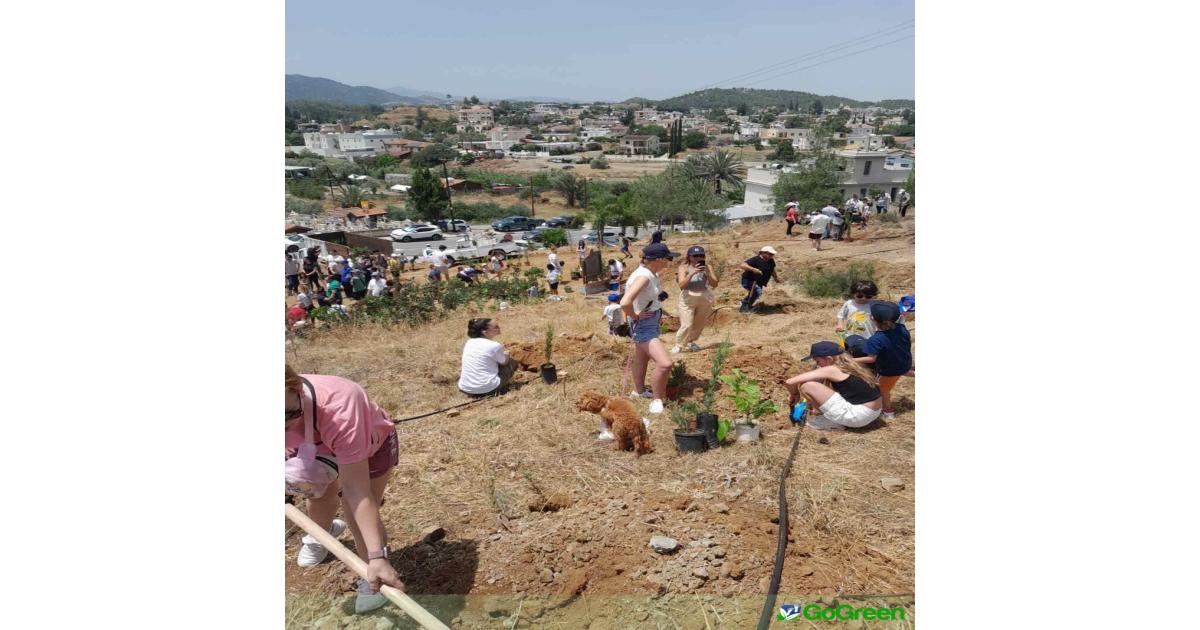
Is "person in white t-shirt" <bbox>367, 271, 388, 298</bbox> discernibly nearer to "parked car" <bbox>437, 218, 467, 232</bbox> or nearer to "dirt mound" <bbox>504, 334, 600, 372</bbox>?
"dirt mound" <bbox>504, 334, 600, 372</bbox>

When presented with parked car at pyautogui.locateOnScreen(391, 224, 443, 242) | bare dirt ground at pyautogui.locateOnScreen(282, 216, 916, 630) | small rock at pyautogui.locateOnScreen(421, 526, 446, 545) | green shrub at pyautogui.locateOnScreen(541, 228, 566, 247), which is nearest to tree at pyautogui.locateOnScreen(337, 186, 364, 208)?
parked car at pyautogui.locateOnScreen(391, 224, 443, 242)

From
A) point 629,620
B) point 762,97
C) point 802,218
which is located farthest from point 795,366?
point 762,97

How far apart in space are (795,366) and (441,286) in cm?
843

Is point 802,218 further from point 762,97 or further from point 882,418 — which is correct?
point 762,97

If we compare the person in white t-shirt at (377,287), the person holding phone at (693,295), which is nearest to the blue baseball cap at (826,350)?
the person holding phone at (693,295)

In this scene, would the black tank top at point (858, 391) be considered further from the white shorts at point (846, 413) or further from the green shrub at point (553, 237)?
the green shrub at point (553, 237)

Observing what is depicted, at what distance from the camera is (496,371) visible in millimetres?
5934

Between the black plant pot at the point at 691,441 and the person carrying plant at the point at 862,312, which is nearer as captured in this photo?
the black plant pot at the point at 691,441

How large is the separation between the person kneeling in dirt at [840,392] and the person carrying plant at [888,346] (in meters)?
0.12

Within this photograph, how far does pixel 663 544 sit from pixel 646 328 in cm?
221

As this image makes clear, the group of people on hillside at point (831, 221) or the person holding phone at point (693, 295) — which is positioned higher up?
the group of people on hillside at point (831, 221)

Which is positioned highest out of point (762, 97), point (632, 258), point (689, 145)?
point (762, 97)

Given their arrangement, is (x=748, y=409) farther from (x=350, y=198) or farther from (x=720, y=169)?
(x=350, y=198)

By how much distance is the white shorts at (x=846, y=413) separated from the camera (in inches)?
175
